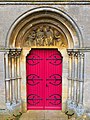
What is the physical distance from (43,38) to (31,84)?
1485 millimetres

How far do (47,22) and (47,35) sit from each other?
1.25 ft

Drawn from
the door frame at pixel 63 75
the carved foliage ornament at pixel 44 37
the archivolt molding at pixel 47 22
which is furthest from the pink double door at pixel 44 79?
the archivolt molding at pixel 47 22

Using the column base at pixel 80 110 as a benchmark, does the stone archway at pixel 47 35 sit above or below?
above

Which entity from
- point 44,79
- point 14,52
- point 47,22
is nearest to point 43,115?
point 44,79

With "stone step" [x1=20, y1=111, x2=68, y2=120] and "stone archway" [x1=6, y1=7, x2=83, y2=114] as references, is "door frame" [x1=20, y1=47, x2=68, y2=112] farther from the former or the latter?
"stone step" [x1=20, y1=111, x2=68, y2=120]

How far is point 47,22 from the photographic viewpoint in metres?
5.43

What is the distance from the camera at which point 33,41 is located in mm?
5652

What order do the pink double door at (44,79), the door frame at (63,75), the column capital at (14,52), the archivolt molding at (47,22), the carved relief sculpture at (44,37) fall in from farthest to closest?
the pink double door at (44,79) < the door frame at (63,75) < the carved relief sculpture at (44,37) < the column capital at (14,52) < the archivolt molding at (47,22)

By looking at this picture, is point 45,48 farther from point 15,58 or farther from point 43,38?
point 15,58

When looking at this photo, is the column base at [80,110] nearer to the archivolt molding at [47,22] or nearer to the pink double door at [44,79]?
the pink double door at [44,79]

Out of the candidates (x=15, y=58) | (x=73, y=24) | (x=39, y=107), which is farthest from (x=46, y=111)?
(x=73, y=24)

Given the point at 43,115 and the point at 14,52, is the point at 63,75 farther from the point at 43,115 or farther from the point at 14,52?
the point at 14,52

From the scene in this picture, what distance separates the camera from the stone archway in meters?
5.15

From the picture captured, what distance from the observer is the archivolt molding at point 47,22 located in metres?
5.09
